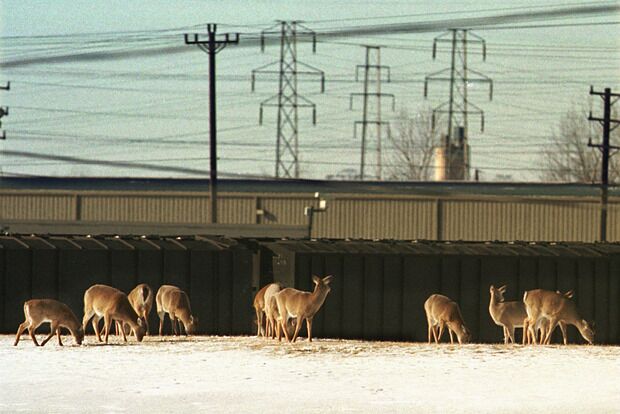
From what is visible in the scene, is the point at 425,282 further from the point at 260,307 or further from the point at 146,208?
the point at 146,208

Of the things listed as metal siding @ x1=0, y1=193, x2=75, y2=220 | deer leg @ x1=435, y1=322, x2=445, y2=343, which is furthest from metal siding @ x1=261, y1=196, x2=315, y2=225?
deer leg @ x1=435, y1=322, x2=445, y2=343

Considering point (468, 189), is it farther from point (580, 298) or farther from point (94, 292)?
point (94, 292)

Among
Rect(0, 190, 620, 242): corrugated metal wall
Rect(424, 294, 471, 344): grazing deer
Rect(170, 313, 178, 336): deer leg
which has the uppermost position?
Rect(0, 190, 620, 242): corrugated metal wall

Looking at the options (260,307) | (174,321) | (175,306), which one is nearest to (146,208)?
(174,321)

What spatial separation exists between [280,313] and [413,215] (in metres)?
46.7

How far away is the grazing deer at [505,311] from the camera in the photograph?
98.9 feet

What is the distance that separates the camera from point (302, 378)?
2295 cm

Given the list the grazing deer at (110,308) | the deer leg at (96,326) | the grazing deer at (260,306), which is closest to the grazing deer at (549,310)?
the grazing deer at (260,306)

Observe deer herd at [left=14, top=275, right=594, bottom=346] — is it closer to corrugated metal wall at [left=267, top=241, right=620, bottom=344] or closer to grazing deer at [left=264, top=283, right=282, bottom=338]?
grazing deer at [left=264, top=283, right=282, bottom=338]

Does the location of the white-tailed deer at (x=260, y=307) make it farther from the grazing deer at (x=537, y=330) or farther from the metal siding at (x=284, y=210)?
the metal siding at (x=284, y=210)

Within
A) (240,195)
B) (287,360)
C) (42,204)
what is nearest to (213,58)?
(240,195)

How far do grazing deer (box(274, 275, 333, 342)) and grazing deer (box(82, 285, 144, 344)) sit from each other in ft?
10.3

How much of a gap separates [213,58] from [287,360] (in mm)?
38366

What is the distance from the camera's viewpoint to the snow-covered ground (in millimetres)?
20094
